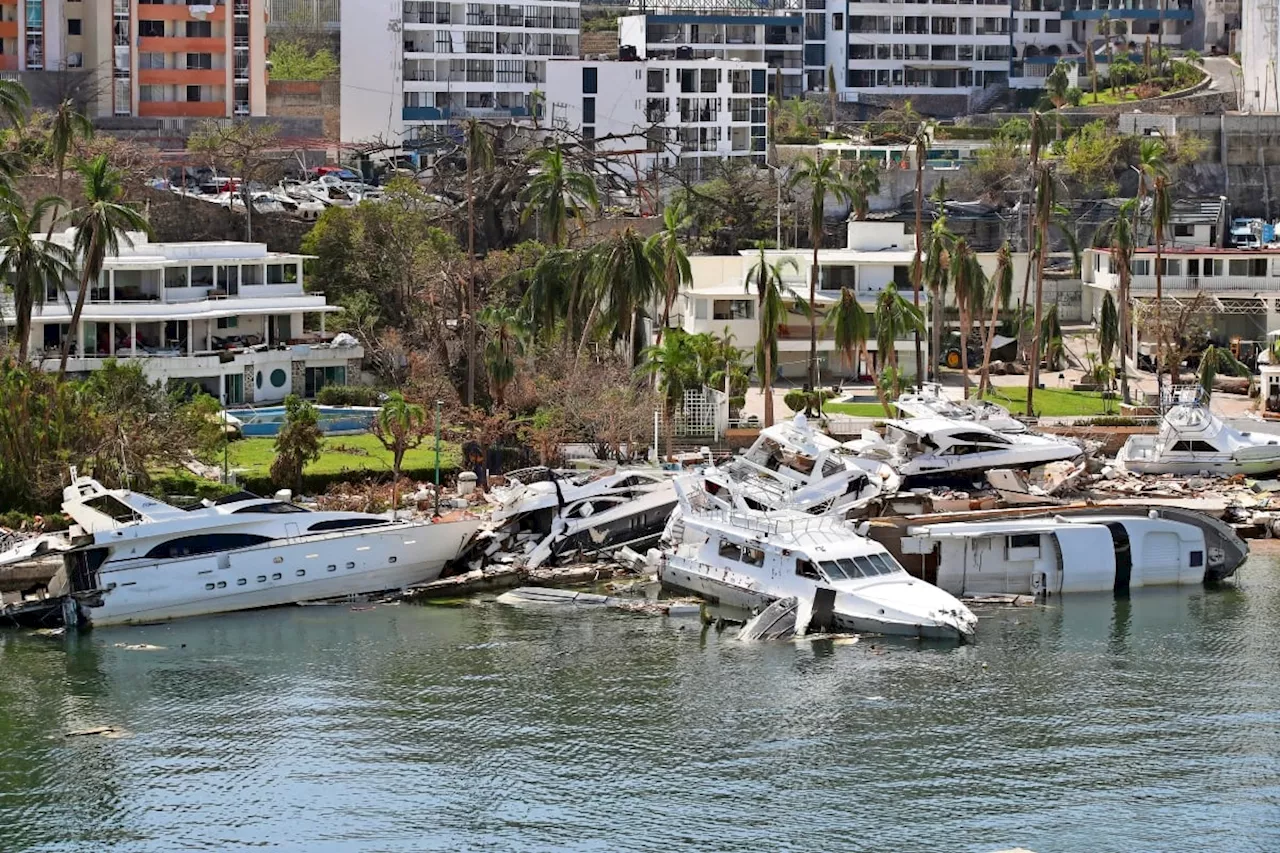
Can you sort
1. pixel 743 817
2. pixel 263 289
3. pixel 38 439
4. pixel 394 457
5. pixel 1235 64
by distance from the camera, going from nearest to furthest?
pixel 743 817 → pixel 38 439 → pixel 394 457 → pixel 263 289 → pixel 1235 64

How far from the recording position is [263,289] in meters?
75.1

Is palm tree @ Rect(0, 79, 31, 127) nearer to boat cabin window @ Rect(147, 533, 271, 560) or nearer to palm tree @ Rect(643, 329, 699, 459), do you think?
palm tree @ Rect(643, 329, 699, 459)

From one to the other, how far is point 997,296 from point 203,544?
37496 mm

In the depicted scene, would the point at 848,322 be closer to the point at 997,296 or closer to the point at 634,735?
the point at 997,296

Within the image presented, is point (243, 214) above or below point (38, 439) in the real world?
above

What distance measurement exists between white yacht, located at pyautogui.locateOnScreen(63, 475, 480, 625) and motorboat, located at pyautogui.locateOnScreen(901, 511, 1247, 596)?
1103 cm

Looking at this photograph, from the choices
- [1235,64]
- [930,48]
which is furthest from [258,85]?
[1235,64]

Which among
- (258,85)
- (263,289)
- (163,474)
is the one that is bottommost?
(163,474)

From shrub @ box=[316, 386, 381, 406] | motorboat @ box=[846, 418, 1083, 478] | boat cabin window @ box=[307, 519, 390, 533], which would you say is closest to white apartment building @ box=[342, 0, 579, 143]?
shrub @ box=[316, 386, 381, 406]

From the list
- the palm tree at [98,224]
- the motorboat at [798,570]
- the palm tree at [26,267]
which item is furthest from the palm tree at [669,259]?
the motorboat at [798,570]

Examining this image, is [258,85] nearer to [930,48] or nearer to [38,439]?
[930,48]

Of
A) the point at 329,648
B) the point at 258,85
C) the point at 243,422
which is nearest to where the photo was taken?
the point at 329,648

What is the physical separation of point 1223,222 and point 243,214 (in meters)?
43.6

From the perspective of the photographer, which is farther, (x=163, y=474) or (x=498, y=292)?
(x=498, y=292)
